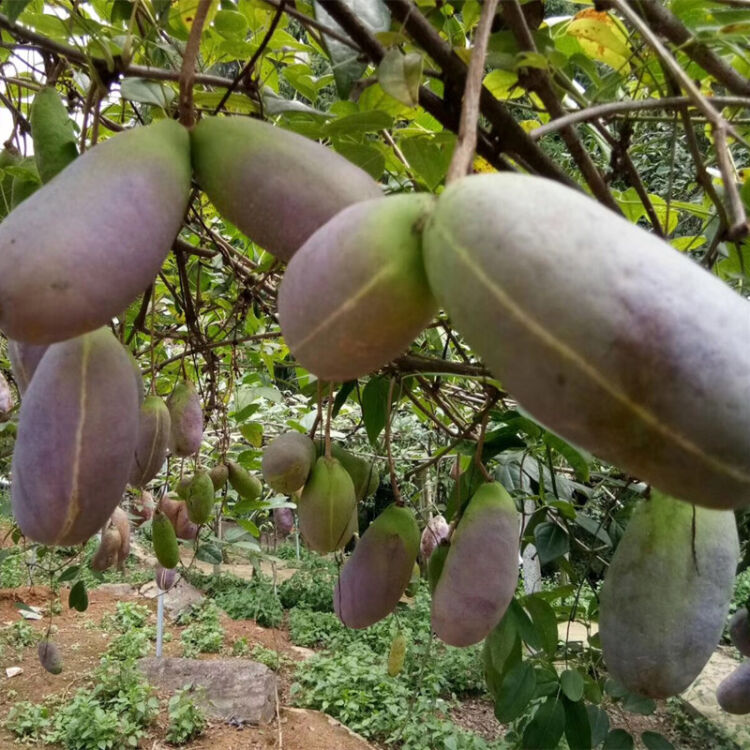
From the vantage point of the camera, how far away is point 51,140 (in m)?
0.56

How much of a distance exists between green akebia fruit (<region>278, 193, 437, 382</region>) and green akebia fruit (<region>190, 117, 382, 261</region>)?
0.24 feet

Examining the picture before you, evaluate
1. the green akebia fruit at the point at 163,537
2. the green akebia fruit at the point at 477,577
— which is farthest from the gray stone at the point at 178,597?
the green akebia fruit at the point at 477,577

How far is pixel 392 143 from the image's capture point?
Result: 82 centimetres

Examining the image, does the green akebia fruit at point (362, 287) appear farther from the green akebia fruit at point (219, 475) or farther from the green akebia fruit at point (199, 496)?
the green akebia fruit at point (219, 475)

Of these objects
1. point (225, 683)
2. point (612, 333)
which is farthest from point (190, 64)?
point (225, 683)

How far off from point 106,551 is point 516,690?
3.55 feet

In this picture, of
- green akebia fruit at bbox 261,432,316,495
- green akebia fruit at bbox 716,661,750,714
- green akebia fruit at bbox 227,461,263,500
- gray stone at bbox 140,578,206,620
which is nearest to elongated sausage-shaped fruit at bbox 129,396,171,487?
green akebia fruit at bbox 261,432,316,495

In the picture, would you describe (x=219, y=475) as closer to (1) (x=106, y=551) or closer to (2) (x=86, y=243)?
(1) (x=106, y=551)

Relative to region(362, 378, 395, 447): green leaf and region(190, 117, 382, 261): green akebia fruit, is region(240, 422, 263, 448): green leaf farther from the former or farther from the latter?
region(190, 117, 382, 261): green akebia fruit

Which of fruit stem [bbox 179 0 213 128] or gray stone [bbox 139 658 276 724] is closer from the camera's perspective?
fruit stem [bbox 179 0 213 128]

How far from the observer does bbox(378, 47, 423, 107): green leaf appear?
1.56 ft

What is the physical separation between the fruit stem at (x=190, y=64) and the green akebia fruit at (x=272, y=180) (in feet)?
0.04

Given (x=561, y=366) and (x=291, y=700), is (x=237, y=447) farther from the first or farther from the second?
(x=561, y=366)

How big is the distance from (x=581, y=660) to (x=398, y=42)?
1.20 m
